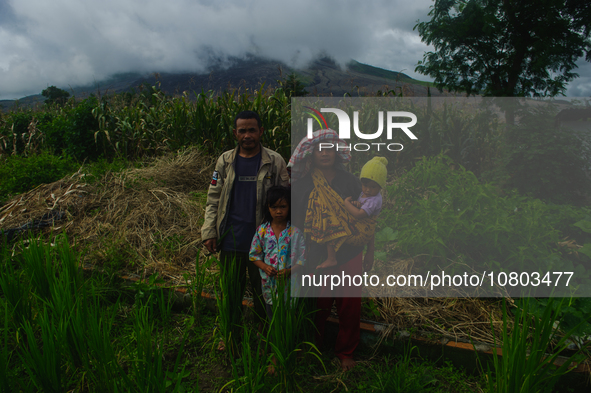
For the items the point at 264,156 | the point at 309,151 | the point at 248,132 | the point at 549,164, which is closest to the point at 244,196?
the point at 264,156

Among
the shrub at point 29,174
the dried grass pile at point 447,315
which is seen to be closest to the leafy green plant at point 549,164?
the dried grass pile at point 447,315

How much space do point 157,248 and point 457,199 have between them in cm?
341

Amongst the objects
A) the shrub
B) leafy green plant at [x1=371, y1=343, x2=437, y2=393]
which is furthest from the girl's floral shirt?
the shrub

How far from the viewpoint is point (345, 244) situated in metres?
2.21

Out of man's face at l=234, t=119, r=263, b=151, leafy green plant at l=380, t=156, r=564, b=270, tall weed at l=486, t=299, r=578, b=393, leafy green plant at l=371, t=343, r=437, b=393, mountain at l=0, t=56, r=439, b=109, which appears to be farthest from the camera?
mountain at l=0, t=56, r=439, b=109

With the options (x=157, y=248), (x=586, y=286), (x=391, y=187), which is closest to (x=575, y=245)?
(x=586, y=286)

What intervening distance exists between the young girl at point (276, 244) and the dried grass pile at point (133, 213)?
4.93 feet

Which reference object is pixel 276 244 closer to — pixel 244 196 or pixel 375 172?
pixel 244 196

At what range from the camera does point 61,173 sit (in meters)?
5.96

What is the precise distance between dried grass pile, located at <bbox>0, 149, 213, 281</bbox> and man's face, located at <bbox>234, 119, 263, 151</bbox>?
1.76m

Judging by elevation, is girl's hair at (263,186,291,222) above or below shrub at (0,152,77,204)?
above

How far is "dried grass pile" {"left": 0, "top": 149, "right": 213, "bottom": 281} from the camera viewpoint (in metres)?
3.76

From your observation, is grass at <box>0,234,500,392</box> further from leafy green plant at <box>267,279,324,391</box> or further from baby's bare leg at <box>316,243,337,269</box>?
baby's bare leg at <box>316,243,337,269</box>

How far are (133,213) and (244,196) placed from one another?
2674 millimetres
